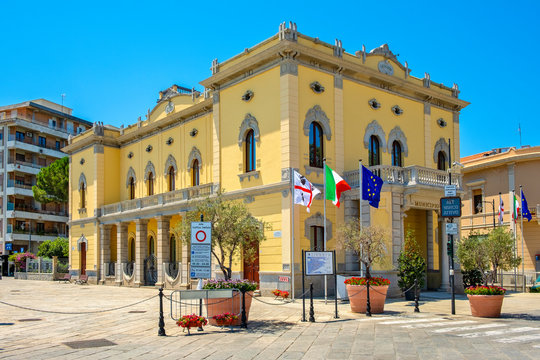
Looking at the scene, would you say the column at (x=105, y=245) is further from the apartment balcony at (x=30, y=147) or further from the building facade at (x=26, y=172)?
the apartment balcony at (x=30, y=147)

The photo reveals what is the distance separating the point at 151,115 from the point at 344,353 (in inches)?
1150

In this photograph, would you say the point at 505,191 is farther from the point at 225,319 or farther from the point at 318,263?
the point at 225,319

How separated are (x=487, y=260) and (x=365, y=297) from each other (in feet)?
24.3

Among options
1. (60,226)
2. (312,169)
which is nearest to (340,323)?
(312,169)

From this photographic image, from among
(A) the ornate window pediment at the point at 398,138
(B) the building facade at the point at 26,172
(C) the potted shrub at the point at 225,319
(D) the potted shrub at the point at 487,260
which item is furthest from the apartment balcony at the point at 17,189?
(C) the potted shrub at the point at 225,319

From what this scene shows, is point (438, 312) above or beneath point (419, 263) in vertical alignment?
beneath

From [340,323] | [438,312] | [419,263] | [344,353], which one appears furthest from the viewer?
[419,263]

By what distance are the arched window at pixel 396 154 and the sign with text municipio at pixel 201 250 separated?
1635 centimetres

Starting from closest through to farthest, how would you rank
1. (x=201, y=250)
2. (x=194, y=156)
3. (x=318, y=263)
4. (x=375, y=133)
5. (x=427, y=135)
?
(x=201, y=250) → (x=318, y=263) → (x=375, y=133) → (x=427, y=135) → (x=194, y=156)

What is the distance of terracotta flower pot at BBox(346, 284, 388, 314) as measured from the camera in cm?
1859

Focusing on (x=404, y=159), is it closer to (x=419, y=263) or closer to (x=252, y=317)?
(x=419, y=263)

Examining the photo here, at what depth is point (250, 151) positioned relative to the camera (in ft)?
90.2

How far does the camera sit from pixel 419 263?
22.4m

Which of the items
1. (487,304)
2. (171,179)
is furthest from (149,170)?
(487,304)
